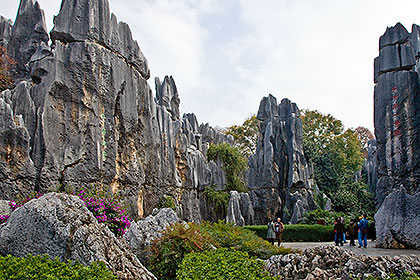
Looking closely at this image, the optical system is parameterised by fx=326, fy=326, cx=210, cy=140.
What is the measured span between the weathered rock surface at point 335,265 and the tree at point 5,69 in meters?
15.9

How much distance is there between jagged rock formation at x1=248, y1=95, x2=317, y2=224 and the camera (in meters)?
27.3

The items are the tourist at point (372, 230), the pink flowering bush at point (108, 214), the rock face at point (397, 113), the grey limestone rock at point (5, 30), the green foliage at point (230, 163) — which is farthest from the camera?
the green foliage at point (230, 163)

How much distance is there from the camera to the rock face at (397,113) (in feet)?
51.2

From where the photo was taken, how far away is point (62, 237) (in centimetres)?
419

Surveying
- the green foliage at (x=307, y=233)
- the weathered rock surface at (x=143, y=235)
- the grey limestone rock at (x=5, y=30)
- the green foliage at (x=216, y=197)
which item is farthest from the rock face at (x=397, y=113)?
the grey limestone rock at (x=5, y=30)

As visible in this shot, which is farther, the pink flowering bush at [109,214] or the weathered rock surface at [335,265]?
the pink flowering bush at [109,214]

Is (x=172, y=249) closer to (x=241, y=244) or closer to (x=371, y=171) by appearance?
(x=241, y=244)

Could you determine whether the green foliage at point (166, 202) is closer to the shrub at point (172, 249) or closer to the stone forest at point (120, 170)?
the stone forest at point (120, 170)

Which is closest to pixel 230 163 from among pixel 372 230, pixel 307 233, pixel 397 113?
pixel 307 233

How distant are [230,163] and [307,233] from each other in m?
12.9

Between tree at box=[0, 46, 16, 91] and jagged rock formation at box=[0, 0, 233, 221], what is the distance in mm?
645

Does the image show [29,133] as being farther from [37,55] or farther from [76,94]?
[37,55]

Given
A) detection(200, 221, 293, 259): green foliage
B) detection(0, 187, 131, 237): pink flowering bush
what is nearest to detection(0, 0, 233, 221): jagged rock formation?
detection(0, 187, 131, 237): pink flowering bush

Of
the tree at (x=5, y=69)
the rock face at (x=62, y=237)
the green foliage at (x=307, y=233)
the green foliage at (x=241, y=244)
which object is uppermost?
the tree at (x=5, y=69)
